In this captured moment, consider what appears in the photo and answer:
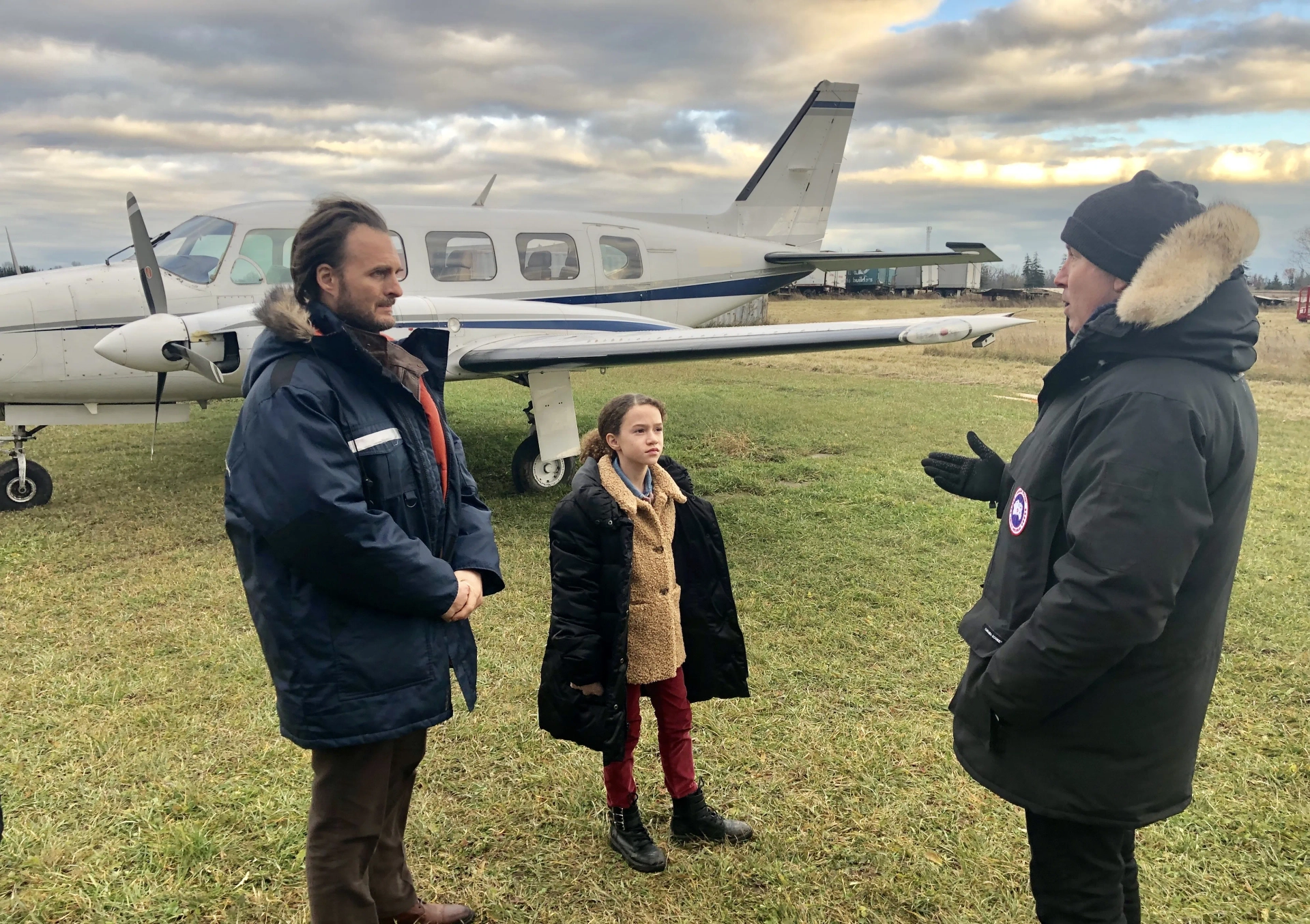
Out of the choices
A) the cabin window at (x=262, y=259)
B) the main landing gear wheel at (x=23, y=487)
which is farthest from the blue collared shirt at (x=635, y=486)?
the main landing gear wheel at (x=23, y=487)

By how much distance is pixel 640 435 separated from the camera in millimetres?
2584

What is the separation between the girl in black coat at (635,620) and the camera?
8.02 ft

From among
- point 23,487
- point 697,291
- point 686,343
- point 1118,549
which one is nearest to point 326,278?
point 1118,549

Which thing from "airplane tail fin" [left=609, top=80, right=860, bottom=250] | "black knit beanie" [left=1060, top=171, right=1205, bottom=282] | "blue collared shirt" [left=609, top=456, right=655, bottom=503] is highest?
"airplane tail fin" [left=609, top=80, right=860, bottom=250]

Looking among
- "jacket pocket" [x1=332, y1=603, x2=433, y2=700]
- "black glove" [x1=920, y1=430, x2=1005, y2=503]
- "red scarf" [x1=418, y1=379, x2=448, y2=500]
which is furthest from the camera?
"black glove" [x1=920, y1=430, x2=1005, y2=503]

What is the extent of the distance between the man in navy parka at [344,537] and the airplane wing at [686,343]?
4.87m

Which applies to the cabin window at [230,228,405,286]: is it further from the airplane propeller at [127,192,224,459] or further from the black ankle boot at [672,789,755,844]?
the black ankle boot at [672,789,755,844]

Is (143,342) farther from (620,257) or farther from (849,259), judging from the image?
(849,259)

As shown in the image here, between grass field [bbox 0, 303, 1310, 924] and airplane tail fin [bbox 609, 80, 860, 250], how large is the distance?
7025 mm

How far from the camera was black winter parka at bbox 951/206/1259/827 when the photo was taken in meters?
1.50

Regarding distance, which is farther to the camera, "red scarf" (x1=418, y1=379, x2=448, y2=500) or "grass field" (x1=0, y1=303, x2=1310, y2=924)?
"grass field" (x1=0, y1=303, x2=1310, y2=924)

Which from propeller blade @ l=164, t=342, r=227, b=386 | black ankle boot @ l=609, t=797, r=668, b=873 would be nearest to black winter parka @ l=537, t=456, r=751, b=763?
black ankle boot @ l=609, t=797, r=668, b=873

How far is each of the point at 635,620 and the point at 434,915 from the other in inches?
41.7

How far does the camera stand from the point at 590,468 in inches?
103
